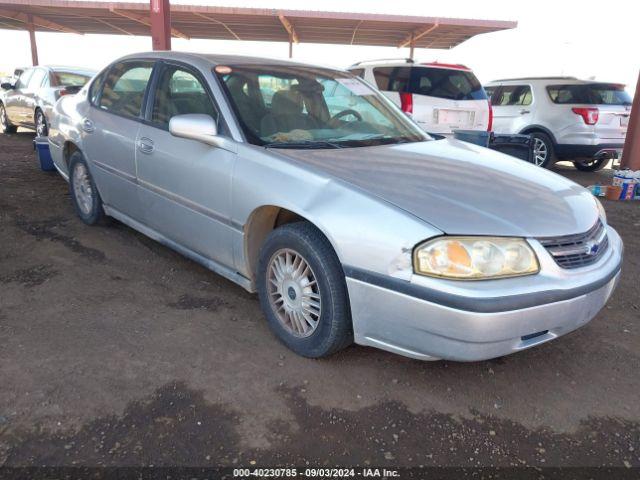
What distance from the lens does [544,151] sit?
9086mm

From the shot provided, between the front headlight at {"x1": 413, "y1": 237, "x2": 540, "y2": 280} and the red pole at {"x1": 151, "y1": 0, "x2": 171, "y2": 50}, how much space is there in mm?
7343

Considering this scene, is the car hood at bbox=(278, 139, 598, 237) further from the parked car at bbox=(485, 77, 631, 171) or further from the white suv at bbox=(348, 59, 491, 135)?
the parked car at bbox=(485, 77, 631, 171)

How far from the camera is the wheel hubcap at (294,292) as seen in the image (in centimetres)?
271

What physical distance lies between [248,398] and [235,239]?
3.10 feet

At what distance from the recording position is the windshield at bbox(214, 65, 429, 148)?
317cm

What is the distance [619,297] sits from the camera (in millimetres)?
3744

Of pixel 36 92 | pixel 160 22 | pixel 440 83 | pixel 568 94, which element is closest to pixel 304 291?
pixel 440 83

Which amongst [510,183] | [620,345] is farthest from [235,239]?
[620,345]

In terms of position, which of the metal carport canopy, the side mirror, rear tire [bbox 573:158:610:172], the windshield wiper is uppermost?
the metal carport canopy

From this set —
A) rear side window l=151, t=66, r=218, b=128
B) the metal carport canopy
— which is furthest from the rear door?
rear side window l=151, t=66, r=218, b=128

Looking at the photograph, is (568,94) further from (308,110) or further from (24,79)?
(24,79)

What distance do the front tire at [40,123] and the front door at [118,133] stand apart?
616 cm

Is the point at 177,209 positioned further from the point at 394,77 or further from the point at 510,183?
the point at 394,77

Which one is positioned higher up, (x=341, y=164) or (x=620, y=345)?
(x=341, y=164)
